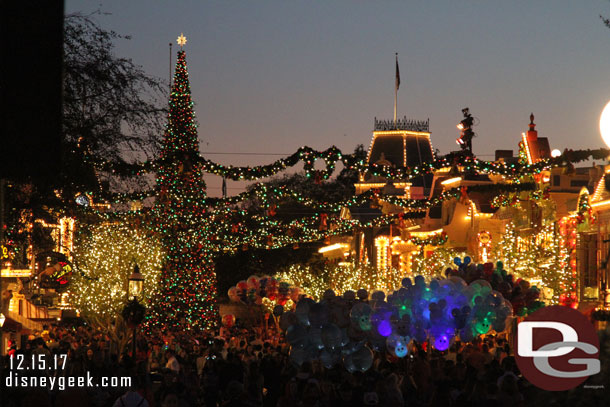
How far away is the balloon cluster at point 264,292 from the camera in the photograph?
115 feet

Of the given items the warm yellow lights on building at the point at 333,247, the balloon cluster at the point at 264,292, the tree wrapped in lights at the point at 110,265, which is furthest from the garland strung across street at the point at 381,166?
the warm yellow lights on building at the point at 333,247

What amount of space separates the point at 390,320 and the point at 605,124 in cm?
1415

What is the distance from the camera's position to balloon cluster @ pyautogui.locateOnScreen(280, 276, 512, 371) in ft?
64.8

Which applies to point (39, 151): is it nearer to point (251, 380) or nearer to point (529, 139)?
point (251, 380)

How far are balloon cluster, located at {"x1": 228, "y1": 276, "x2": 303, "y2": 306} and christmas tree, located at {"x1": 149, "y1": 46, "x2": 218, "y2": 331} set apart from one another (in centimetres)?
106

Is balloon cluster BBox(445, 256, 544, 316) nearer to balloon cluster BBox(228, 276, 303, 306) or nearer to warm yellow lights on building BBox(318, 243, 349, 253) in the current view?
balloon cluster BBox(228, 276, 303, 306)

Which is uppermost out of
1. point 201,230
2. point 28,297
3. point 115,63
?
point 115,63

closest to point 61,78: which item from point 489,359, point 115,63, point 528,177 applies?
point 115,63

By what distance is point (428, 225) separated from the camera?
190 ft

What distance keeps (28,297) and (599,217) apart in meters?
25.5

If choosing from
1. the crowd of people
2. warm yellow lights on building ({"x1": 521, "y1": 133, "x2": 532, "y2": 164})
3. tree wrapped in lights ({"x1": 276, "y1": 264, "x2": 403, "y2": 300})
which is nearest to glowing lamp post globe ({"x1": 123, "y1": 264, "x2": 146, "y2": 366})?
the crowd of people

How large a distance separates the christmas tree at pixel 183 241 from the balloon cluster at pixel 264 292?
106 cm

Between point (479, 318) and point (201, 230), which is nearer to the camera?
point (479, 318)

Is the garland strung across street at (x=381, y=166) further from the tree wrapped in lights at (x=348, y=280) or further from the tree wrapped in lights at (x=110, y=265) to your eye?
the tree wrapped in lights at (x=348, y=280)
